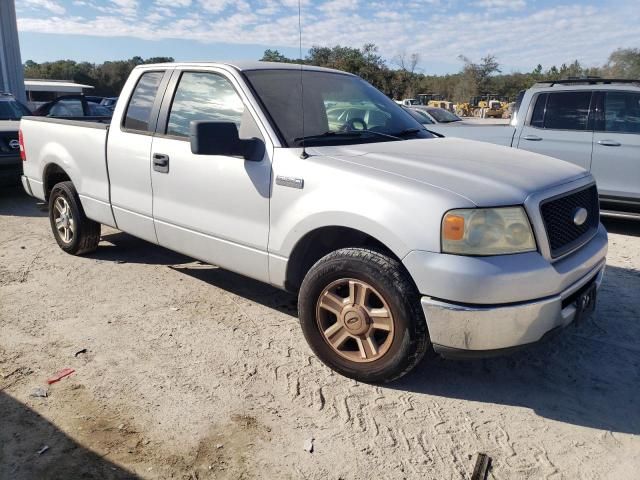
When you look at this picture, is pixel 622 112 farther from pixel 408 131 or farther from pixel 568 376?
pixel 568 376

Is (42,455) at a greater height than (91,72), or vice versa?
(91,72)

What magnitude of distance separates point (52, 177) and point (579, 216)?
5066 mm

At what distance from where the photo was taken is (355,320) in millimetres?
3164

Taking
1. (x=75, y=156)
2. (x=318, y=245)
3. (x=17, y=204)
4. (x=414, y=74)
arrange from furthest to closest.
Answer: (x=414, y=74) → (x=17, y=204) → (x=75, y=156) → (x=318, y=245)

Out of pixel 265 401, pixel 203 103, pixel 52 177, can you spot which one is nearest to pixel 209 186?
pixel 203 103

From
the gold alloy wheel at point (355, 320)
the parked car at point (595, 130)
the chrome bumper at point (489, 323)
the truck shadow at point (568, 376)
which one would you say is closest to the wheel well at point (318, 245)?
the gold alloy wheel at point (355, 320)

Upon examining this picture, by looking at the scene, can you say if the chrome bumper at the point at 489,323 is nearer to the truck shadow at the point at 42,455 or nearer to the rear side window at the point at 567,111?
the truck shadow at the point at 42,455

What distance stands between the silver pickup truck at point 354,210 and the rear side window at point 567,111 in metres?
3.54

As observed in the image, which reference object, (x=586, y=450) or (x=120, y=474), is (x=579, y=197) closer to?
(x=586, y=450)

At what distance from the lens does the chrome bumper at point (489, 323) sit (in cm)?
273

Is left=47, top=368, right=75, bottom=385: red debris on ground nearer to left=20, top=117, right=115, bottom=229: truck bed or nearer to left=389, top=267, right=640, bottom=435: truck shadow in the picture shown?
left=20, top=117, right=115, bottom=229: truck bed

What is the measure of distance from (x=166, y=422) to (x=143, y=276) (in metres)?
2.43

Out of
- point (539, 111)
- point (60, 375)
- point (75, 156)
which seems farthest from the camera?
point (539, 111)

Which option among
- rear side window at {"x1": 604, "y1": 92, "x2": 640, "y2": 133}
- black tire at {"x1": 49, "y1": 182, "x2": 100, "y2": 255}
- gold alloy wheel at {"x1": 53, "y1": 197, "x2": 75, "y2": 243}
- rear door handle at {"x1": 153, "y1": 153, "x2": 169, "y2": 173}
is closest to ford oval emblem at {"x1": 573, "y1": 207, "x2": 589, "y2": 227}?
rear door handle at {"x1": 153, "y1": 153, "x2": 169, "y2": 173}
